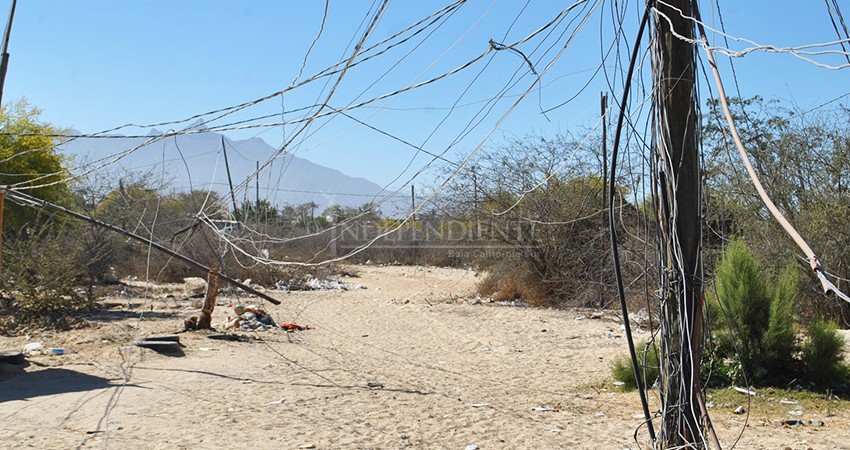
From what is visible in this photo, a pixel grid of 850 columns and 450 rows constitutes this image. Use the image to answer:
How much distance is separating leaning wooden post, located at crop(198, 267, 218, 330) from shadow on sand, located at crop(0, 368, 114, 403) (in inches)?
133

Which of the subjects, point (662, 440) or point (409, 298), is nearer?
point (662, 440)

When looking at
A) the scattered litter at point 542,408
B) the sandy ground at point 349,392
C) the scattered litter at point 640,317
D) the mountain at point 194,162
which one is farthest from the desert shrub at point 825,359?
the scattered litter at point 640,317

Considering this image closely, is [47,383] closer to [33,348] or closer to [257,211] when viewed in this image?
[33,348]

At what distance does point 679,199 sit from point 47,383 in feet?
24.1

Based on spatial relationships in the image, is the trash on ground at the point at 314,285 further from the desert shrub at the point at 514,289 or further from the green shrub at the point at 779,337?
the green shrub at the point at 779,337

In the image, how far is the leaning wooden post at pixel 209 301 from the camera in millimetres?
11922

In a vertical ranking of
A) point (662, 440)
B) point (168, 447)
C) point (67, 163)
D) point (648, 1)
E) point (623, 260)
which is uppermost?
point (67, 163)

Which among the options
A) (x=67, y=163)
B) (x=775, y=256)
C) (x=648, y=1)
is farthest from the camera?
(x=67, y=163)

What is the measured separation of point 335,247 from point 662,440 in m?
26.9

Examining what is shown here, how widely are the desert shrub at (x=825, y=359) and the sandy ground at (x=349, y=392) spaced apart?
801mm

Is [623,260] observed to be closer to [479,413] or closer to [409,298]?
[409,298]

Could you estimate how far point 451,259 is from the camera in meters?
29.0

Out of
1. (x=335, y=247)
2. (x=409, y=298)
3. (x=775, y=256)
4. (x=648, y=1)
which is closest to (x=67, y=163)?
(x=409, y=298)

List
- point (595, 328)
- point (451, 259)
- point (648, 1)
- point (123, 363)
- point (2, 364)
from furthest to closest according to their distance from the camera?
1. point (451, 259)
2. point (595, 328)
3. point (123, 363)
4. point (2, 364)
5. point (648, 1)
